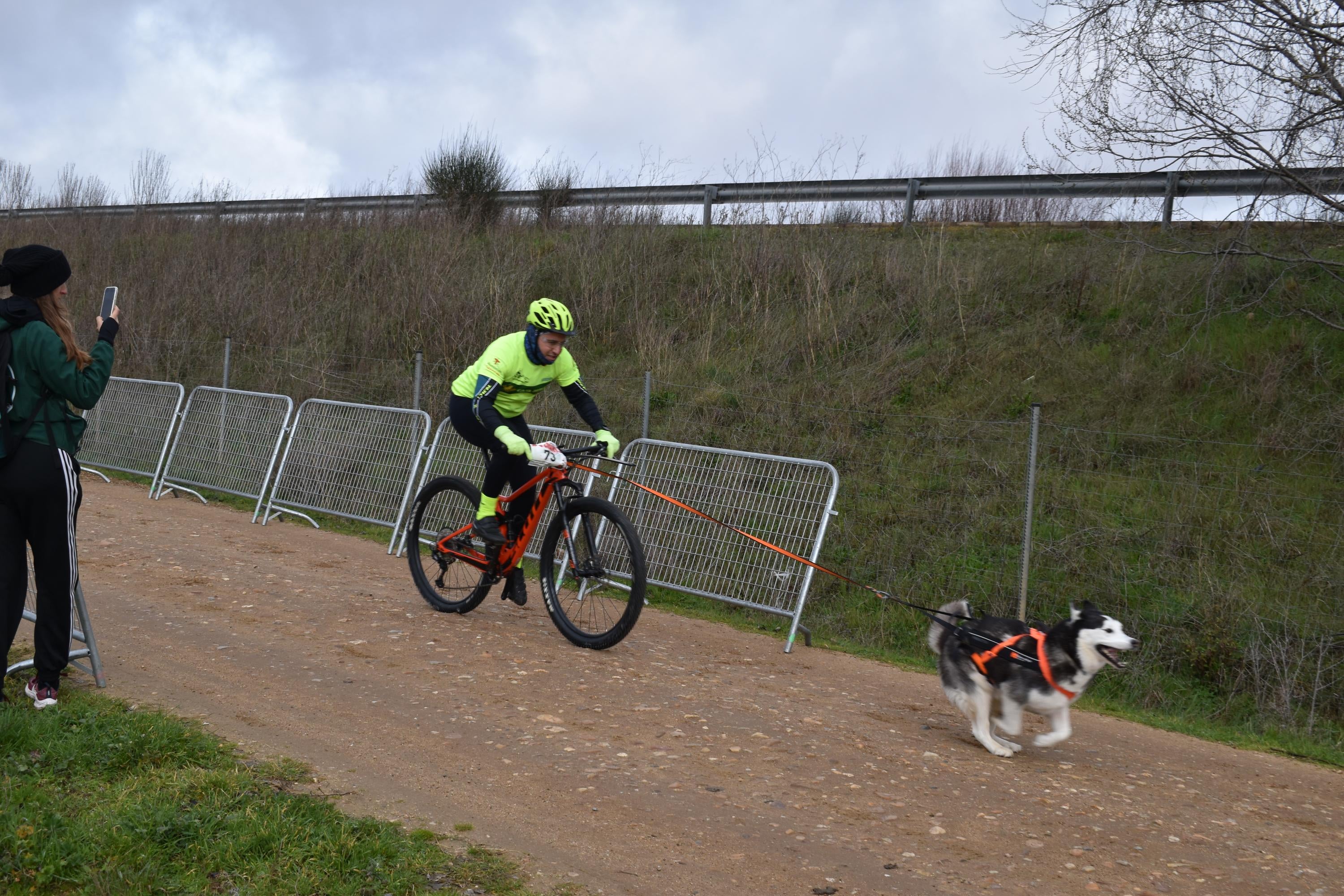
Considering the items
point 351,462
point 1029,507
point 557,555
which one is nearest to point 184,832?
point 557,555

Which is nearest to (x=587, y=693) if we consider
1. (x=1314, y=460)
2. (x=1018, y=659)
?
(x=1018, y=659)

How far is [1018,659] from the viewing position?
5453mm

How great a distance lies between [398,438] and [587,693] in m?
5.84

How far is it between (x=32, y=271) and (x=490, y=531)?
11.1 feet

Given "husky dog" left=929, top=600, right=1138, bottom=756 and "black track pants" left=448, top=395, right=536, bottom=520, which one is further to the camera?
"black track pants" left=448, top=395, right=536, bottom=520

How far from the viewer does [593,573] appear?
7070mm

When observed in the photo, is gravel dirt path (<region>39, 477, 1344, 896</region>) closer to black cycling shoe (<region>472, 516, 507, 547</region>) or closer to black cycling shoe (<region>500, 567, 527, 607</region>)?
black cycling shoe (<region>500, 567, 527, 607</region>)

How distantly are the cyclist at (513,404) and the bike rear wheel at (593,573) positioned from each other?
0.32 m

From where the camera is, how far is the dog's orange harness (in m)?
5.39

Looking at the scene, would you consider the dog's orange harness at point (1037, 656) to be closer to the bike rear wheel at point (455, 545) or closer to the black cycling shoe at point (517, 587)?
the black cycling shoe at point (517, 587)

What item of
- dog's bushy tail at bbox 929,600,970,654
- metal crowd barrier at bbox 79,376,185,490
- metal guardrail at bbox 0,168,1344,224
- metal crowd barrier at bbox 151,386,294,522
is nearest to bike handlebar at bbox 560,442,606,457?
dog's bushy tail at bbox 929,600,970,654

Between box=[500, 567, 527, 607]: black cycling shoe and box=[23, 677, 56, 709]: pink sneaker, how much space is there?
122 inches

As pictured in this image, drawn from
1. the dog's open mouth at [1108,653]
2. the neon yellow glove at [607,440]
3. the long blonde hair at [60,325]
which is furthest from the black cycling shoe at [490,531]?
the dog's open mouth at [1108,653]

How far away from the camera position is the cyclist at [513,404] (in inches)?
275
